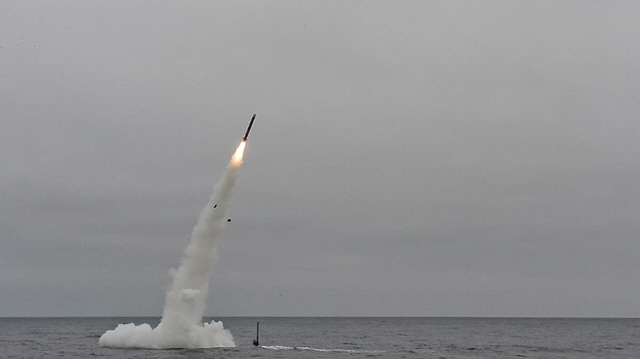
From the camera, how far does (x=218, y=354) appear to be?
A: 8581 centimetres

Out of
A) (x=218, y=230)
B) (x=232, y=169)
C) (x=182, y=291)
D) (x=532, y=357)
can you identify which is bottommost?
(x=532, y=357)

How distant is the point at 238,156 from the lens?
8775cm

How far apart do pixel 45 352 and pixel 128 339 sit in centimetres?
1343

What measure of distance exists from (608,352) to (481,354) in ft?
75.6

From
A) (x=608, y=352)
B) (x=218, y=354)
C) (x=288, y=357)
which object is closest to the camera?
(x=218, y=354)

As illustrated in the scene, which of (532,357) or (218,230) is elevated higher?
(218,230)

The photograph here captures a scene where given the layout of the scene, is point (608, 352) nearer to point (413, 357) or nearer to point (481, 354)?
point (481, 354)

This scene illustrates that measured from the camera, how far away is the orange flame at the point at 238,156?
8719cm

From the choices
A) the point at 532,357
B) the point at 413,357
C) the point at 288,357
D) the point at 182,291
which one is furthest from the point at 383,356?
the point at 182,291

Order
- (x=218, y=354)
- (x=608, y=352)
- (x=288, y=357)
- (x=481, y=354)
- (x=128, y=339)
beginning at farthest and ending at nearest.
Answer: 1. (x=608, y=352)
2. (x=481, y=354)
3. (x=128, y=339)
4. (x=288, y=357)
5. (x=218, y=354)

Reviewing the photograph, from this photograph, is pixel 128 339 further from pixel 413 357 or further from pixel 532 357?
pixel 532 357

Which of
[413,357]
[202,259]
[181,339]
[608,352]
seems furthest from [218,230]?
[608,352]

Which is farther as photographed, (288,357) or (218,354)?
(288,357)

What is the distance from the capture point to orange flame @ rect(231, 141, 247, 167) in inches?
3433
